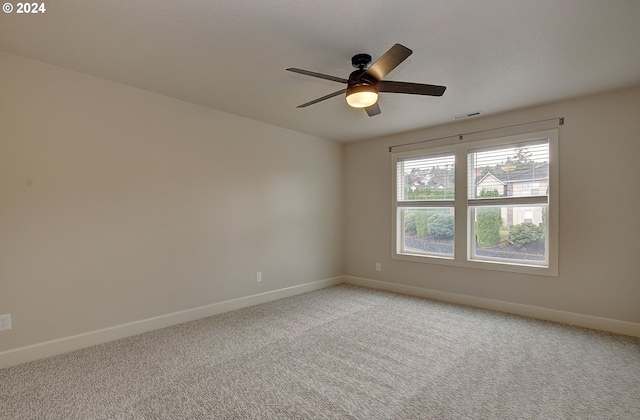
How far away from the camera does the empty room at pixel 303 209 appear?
207 centimetres

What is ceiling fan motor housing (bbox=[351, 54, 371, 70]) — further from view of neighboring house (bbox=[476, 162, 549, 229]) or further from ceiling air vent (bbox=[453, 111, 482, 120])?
view of neighboring house (bbox=[476, 162, 549, 229])

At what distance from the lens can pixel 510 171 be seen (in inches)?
155

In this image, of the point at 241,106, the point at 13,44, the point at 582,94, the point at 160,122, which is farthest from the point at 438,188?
the point at 13,44

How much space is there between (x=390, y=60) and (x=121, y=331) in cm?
340

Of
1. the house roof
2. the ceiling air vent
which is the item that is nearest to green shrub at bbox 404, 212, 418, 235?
the house roof

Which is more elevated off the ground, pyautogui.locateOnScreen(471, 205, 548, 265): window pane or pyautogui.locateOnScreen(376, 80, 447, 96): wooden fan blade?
A: pyautogui.locateOnScreen(376, 80, 447, 96): wooden fan blade

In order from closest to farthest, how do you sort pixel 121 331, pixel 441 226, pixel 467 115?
1. pixel 121 331
2. pixel 467 115
3. pixel 441 226

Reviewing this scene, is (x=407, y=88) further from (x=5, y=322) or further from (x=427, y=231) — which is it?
(x=5, y=322)

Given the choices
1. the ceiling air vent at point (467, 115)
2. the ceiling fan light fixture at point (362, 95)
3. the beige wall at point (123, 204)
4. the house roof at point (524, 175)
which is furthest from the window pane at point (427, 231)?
the ceiling fan light fixture at point (362, 95)

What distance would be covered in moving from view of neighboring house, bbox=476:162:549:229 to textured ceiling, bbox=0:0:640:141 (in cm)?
89

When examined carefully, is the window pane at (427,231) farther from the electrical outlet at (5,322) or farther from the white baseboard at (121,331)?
the electrical outlet at (5,322)

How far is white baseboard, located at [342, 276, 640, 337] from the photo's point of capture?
3.20 metres

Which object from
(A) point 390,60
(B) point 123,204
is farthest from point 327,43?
(B) point 123,204

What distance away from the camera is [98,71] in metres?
2.83
